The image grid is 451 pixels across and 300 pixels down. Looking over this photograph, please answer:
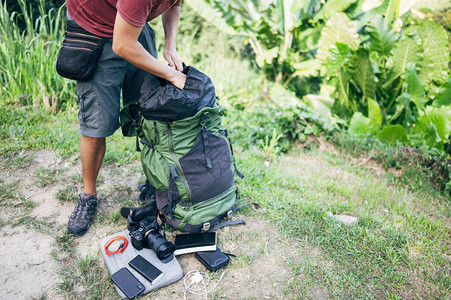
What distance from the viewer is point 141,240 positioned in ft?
6.81

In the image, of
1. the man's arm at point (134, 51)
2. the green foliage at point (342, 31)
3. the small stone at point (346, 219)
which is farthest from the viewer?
the green foliage at point (342, 31)

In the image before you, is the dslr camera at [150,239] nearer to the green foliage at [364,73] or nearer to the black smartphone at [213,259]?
the black smartphone at [213,259]

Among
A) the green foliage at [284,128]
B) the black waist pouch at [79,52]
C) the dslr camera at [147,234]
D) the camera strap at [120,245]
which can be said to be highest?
the black waist pouch at [79,52]

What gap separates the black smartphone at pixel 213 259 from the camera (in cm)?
205

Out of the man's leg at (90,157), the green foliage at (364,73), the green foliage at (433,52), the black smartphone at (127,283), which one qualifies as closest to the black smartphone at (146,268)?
the black smartphone at (127,283)

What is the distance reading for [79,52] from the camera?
6.64 feet

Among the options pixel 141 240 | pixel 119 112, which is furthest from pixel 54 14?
pixel 141 240

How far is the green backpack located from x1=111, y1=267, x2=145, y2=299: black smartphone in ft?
1.47

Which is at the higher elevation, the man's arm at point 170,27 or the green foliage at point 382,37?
the man's arm at point 170,27

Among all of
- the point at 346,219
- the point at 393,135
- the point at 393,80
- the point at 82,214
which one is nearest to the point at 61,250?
the point at 82,214

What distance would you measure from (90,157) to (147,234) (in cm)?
75

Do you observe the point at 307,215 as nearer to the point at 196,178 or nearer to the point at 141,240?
the point at 196,178

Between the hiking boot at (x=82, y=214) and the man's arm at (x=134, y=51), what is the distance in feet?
3.76

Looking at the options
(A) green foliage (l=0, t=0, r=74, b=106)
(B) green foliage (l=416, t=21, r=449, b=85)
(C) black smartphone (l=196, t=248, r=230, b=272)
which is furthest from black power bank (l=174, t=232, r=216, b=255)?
(B) green foliage (l=416, t=21, r=449, b=85)
